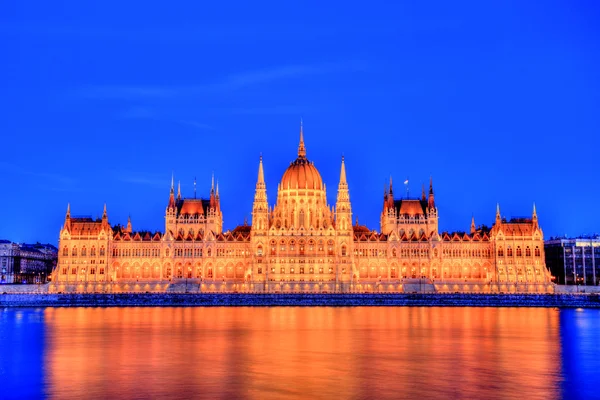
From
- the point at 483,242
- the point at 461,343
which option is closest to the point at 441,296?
the point at 483,242

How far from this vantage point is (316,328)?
7319cm

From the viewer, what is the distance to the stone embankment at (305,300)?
116 meters

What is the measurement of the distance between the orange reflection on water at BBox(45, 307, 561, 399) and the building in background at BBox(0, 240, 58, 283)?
9072 cm

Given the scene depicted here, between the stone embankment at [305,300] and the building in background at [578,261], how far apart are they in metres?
44.5

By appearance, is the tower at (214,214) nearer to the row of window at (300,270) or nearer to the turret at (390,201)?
the row of window at (300,270)

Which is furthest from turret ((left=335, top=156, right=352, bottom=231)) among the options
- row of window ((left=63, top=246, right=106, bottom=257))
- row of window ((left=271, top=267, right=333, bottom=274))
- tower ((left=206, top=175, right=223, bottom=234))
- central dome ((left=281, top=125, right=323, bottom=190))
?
row of window ((left=63, top=246, right=106, bottom=257))

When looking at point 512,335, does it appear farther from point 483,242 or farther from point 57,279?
point 57,279

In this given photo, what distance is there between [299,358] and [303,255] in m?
89.0

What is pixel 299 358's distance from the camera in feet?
169

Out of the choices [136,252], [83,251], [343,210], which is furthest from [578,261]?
[83,251]

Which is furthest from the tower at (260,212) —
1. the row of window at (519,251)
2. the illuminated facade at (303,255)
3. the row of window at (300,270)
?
the row of window at (519,251)

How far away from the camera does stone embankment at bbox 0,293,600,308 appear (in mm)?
116500

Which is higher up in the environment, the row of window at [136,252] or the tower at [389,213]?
the tower at [389,213]

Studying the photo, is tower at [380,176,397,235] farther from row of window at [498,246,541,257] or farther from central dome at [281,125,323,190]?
row of window at [498,246,541,257]
